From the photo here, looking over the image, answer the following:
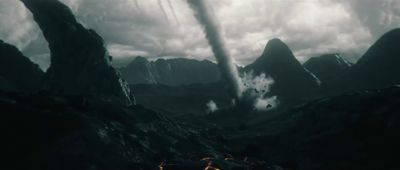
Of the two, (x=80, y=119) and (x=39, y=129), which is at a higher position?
(x=80, y=119)

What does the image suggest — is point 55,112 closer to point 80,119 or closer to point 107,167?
point 80,119

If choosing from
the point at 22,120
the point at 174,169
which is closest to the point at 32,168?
the point at 22,120

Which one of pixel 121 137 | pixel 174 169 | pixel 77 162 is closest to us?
pixel 77 162

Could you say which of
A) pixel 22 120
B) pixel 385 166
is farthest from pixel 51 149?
pixel 385 166

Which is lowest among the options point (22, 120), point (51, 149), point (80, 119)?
point (51, 149)

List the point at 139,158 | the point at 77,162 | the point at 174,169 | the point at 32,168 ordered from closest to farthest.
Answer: the point at 32,168
the point at 77,162
the point at 174,169
the point at 139,158

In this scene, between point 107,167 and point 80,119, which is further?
point 80,119

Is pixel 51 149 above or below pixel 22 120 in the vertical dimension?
below

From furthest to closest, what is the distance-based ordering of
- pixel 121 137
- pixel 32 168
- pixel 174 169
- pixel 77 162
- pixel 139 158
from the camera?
pixel 121 137 → pixel 139 158 → pixel 174 169 → pixel 77 162 → pixel 32 168

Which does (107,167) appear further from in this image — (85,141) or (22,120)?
(22,120)
